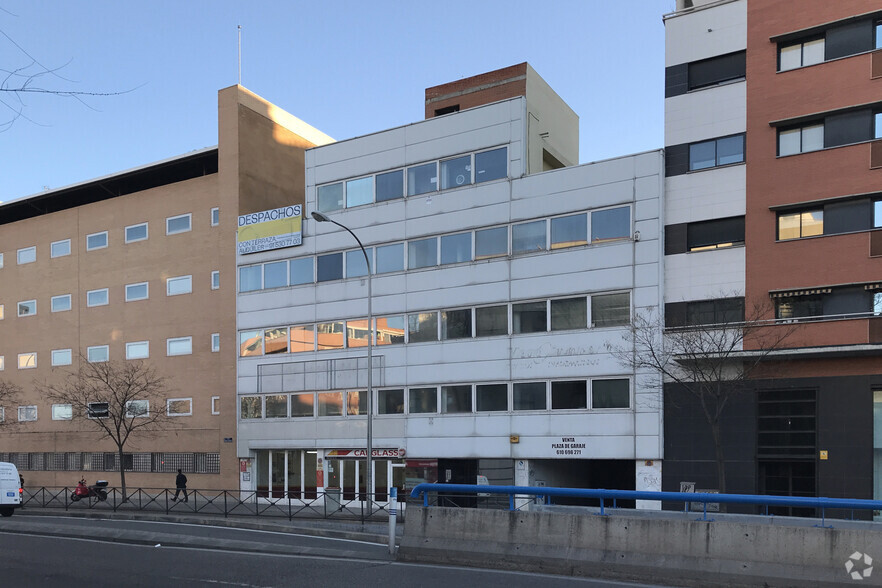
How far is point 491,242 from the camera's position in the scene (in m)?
34.3

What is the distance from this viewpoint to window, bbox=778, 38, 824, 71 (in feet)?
93.4

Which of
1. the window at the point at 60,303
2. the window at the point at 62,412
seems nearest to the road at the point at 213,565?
the window at the point at 62,412

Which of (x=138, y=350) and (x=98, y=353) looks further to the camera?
(x=98, y=353)

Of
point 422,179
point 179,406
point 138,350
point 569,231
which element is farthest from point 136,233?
point 569,231

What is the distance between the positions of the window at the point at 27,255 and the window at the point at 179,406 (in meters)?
15.3

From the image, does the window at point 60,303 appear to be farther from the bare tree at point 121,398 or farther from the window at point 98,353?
the bare tree at point 121,398

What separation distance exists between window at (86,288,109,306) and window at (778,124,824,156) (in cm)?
3663

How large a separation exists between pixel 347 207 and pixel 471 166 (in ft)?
22.3

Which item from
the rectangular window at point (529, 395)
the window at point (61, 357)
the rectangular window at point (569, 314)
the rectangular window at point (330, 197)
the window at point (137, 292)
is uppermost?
the rectangular window at point (330, 197)

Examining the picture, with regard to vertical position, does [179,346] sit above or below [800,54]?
below

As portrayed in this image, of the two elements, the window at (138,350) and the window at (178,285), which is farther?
the window at (138,350)

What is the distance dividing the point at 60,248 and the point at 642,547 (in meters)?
46.1

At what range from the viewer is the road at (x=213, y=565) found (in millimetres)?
13188

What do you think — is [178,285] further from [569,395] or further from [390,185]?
[569,395]
